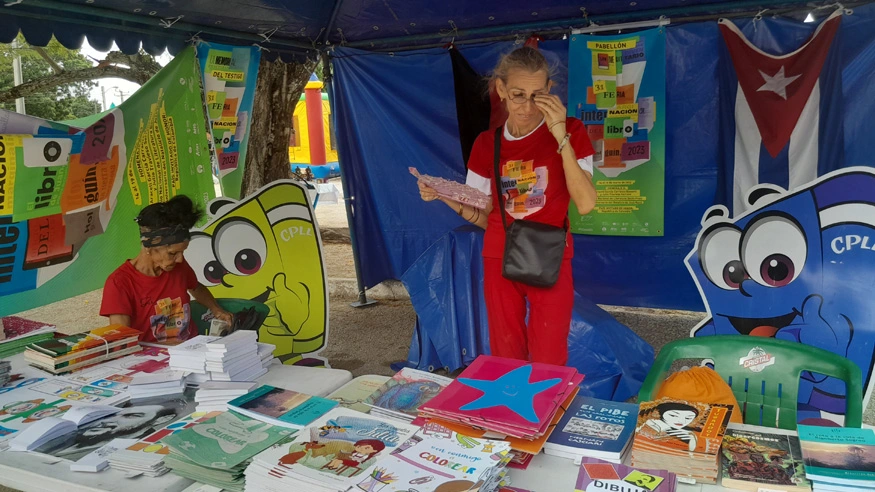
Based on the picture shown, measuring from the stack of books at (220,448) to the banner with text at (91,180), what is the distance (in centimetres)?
200

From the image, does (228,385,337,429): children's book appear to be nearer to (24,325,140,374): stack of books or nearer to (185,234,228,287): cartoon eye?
(24,325,140,374): stack of books

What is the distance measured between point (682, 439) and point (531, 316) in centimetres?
129

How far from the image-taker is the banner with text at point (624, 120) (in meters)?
4.13

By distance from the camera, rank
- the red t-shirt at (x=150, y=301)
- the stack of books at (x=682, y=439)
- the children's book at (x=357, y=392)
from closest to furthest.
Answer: the stack of books at (x=682, y=439) → the children's book at (x=357, y=392) → the red t-shirt at (x=150, y=301)

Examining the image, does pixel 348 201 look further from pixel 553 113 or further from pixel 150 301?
pixel 553 113

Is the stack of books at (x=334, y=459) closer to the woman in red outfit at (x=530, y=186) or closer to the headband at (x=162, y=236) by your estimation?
the woman in red outfit at (x=530, y=186)

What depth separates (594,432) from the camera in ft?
5.66

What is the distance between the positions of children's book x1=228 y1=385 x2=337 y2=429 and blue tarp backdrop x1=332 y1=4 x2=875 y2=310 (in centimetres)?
277

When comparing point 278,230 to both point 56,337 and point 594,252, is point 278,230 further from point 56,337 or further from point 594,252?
point 594,252

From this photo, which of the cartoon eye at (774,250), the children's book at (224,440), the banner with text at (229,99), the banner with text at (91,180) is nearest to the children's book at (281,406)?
the children's book at (224,440)

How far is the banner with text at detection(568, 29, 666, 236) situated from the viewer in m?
4.13

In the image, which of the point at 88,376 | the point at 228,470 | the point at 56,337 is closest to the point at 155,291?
the point at 56,337

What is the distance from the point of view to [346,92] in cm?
523

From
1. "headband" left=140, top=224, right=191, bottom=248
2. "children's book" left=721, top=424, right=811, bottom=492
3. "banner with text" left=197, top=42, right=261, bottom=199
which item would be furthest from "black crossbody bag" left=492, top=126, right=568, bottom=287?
"banner with text" left=197, top=42, right=261, bottom=199
